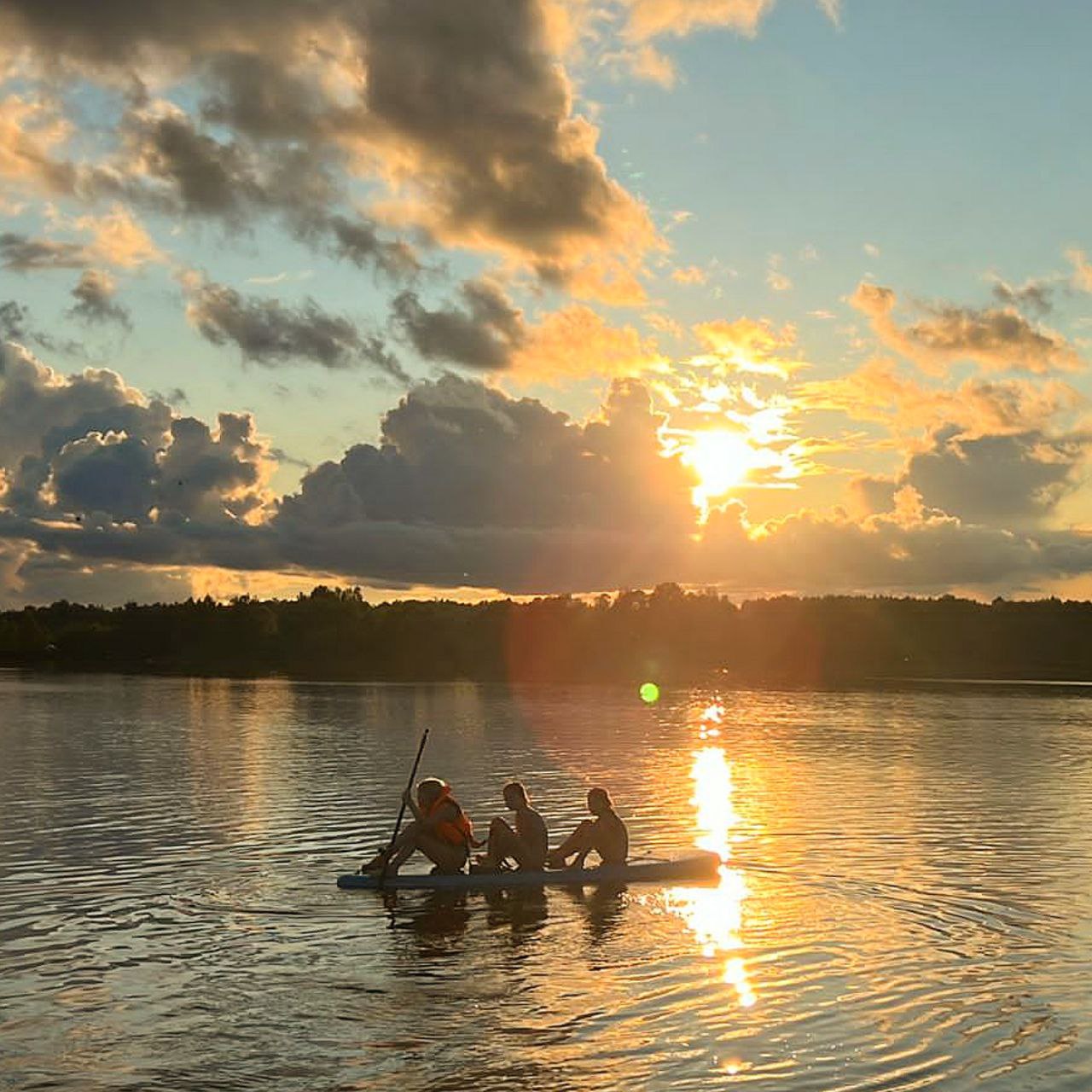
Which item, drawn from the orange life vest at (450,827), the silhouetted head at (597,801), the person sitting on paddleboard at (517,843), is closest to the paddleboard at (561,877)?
the person sitting on paddleboard at (517,843)

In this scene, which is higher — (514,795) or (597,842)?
(514,795)

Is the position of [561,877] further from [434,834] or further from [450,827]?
[434,834]

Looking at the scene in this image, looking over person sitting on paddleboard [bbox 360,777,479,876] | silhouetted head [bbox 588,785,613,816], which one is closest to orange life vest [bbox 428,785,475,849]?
person sitting on paddleboard [bbox 360,777,479,876]

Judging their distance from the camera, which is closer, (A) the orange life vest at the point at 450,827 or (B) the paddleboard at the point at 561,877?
(B) the paddleboard at the point at 561,877

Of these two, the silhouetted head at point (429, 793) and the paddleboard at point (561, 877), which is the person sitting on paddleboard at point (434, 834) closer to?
the silhouetted head at point (429, 793)

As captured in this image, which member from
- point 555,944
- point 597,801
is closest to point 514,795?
point 597,801

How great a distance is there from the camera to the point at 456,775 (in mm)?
55406

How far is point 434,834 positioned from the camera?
28500 millimetres

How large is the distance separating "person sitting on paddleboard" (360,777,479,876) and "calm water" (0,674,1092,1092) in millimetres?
1025

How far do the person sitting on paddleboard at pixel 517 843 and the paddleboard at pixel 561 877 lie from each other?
0.28 metres

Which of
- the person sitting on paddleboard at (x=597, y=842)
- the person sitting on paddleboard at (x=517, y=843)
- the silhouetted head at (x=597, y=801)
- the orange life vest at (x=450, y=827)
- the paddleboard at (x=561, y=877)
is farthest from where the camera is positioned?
the person sitting on paddleboard at (x=597, y=842)

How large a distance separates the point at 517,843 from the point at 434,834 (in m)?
1.79

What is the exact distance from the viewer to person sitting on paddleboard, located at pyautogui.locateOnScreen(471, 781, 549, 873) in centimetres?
2866

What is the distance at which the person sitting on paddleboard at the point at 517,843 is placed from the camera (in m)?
28.7
